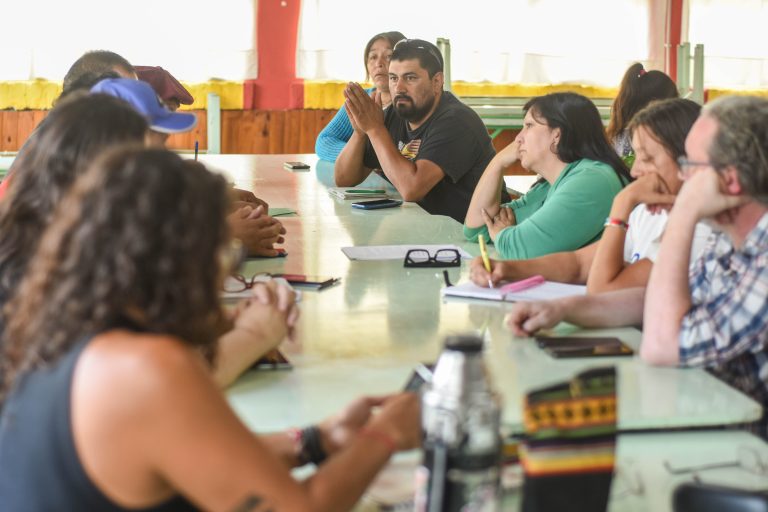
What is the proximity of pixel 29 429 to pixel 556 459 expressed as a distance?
51 cm

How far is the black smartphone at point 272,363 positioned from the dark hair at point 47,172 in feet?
1.45

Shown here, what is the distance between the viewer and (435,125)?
398cm

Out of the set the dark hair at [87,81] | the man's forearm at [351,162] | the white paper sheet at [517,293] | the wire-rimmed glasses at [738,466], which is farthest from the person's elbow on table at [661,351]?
the man's forearm at [351,162]

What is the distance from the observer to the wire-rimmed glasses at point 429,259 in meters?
2.62

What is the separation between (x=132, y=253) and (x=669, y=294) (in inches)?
43.5

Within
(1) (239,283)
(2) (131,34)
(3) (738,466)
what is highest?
(2) (131,34)

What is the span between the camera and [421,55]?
163 inches

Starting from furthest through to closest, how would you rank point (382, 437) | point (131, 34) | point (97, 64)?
point (131, 34)
point (97, 64)
point (382, 437)

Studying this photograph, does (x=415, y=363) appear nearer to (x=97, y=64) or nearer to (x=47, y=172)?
(x=47, y=172)

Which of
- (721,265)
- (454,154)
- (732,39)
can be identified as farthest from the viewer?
(732,39)

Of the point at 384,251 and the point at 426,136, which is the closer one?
A: the point at 384,251

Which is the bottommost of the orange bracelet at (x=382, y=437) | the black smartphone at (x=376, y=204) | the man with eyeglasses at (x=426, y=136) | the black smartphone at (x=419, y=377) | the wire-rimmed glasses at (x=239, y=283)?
the black smartphone at (x=419, y=377)

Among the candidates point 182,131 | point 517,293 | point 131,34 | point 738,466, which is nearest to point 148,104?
point 182,131

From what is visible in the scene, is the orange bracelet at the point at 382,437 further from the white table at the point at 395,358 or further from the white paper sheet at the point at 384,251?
the white paper sheet at the point at 384,251
